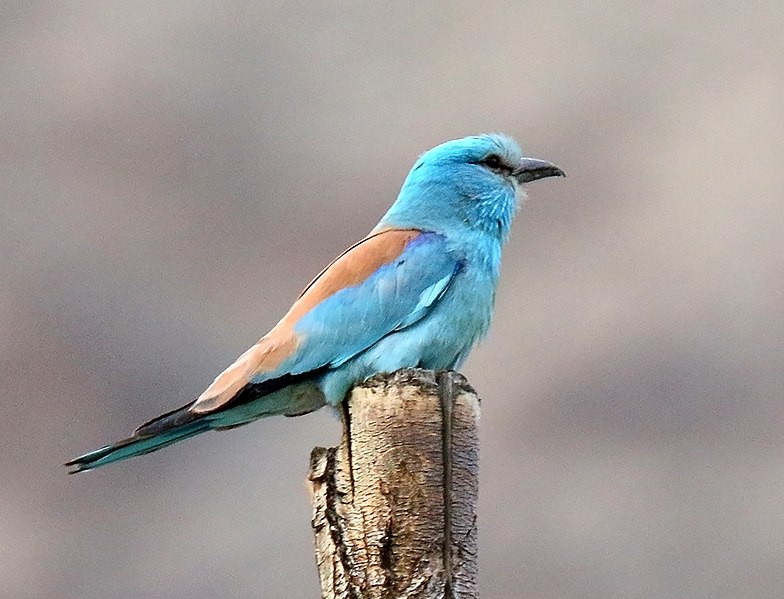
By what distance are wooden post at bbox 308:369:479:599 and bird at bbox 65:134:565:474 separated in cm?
56

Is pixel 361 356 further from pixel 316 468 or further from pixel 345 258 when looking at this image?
pixel 316 468

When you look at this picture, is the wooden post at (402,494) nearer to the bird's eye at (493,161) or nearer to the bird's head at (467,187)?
the bird's head at (467,187)

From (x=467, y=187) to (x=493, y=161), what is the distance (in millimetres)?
151

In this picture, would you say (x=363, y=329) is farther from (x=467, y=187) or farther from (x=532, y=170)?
(x=532, y=170)

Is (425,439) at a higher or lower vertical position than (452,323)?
lower

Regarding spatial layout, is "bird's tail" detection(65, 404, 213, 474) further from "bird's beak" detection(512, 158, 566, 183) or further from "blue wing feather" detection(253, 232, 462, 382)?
"bird's beak" detection(512, 158, 566, 183)

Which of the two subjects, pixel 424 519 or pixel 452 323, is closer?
pixel 424 519

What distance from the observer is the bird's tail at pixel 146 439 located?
2098 mm

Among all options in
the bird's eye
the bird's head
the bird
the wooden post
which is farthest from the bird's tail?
the bird's eye

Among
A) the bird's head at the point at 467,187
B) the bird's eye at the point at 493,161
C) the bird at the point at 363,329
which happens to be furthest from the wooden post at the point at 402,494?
the bird's eye at the point at 493,161

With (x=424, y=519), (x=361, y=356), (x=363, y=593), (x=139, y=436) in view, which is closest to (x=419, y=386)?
(x=424, y=519)

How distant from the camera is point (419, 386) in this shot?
5.18 feet

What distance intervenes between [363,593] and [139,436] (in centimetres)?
79

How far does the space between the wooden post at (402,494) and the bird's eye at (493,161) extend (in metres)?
1.10
